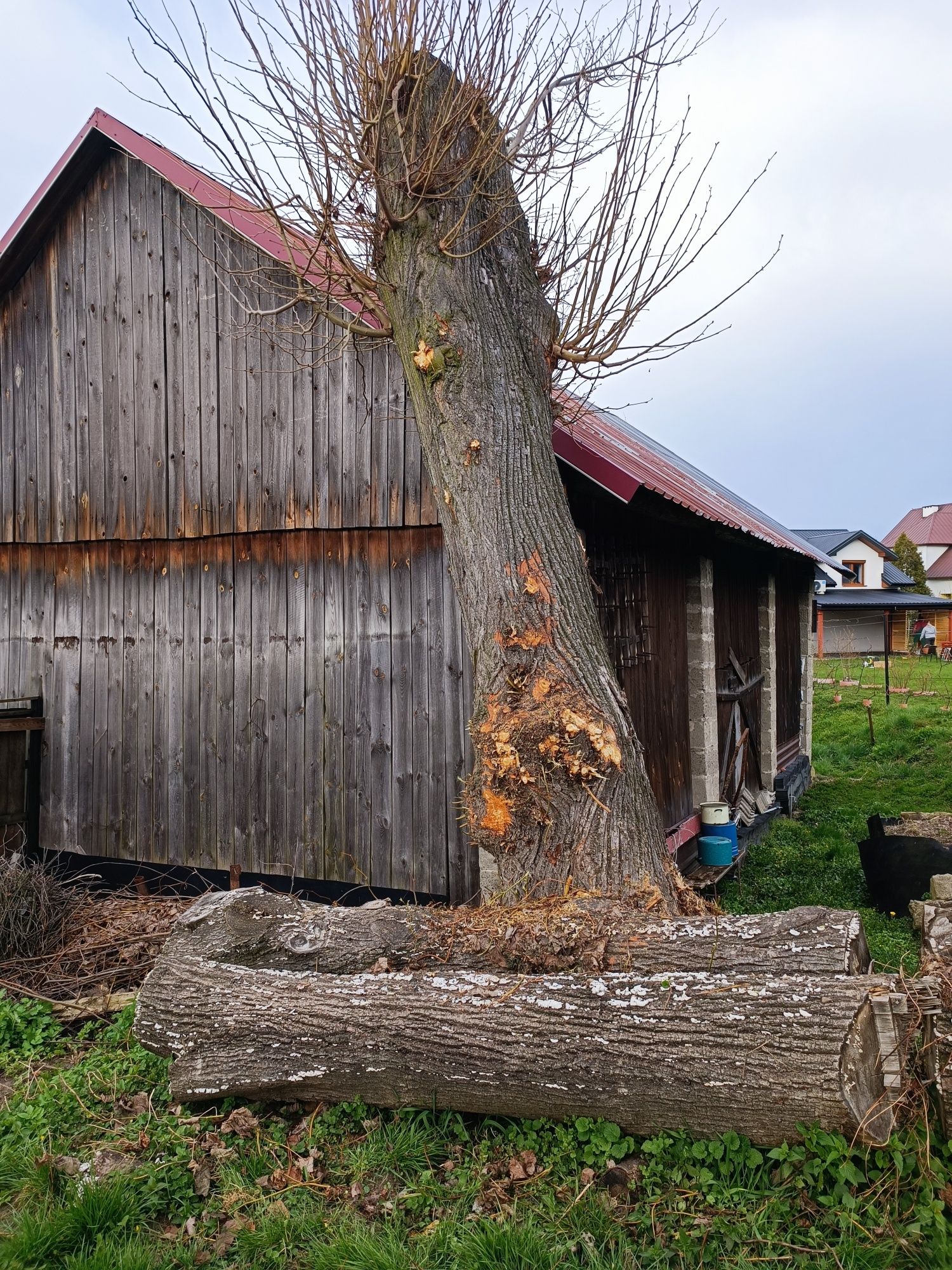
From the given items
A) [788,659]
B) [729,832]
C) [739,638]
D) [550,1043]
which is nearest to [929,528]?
[788,659]

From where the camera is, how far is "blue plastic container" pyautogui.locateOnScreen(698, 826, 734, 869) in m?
7.95

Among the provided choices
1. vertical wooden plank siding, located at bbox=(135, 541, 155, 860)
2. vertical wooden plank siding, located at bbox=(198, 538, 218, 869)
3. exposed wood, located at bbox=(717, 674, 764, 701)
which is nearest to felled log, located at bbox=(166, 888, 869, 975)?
vertical wooden plank siding, located at bbox=(198, 538, 218, 869)

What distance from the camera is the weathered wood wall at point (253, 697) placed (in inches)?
255

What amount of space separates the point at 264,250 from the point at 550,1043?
5.30 metres

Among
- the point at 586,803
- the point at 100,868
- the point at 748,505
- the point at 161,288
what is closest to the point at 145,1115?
Answer: the point at 586,803

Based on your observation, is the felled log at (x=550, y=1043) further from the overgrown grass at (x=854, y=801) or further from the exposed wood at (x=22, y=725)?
the exposed wood at (x=22, y=725)

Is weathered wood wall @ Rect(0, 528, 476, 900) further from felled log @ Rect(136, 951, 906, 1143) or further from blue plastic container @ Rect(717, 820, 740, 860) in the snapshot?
blue plastic container @ Rect(717, 820, 740, 860)

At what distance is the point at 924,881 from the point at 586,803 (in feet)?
12.5

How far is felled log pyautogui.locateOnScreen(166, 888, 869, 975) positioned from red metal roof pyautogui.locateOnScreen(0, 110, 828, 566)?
258 cm

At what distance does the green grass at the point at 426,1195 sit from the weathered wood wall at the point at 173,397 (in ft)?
12.6

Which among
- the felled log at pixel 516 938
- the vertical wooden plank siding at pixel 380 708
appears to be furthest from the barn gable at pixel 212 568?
the felled log at pixel 516 938

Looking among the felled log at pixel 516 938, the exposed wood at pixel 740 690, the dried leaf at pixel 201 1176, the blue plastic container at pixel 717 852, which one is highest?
the exposed wood at pixel 740 690

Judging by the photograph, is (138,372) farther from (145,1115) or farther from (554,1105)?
(554,1105)

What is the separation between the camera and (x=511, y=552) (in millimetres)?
4688
